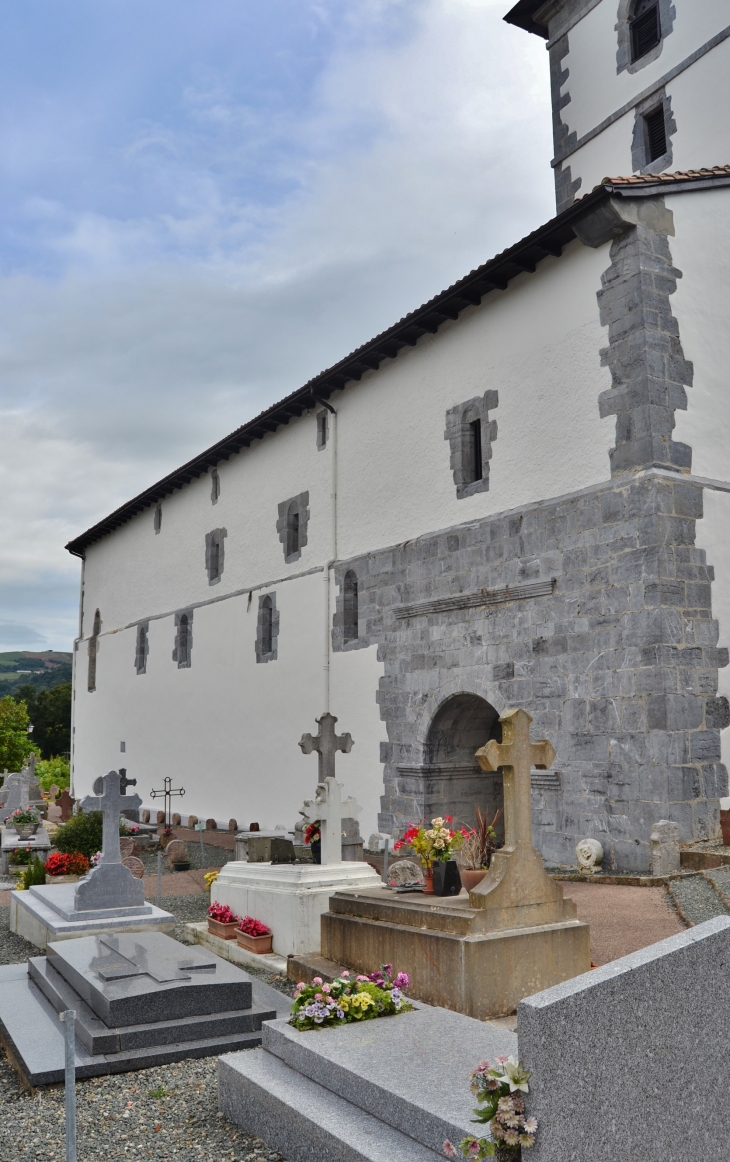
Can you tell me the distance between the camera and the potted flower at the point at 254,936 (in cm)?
790

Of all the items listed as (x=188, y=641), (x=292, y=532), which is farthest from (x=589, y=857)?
(x=188, y=641)

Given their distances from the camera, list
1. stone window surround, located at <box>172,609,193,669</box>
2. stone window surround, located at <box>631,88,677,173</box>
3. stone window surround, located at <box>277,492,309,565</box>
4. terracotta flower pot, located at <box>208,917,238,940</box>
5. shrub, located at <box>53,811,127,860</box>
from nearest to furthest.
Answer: terracotta flower pot, located at <box>208,917,238,940</box> → shrub, located at <box>53,811,127,860</box> → stone window surround, located at <box>631,88,677,173</box> → stone window surround, located at <box>277,492,309,565</box> → stone window surround, located at <box>172,609,193,669</box>

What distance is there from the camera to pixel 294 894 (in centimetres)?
777

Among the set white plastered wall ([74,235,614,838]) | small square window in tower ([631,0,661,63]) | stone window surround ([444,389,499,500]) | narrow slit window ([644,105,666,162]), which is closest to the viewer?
white plastered wall ([74,235,614,838])

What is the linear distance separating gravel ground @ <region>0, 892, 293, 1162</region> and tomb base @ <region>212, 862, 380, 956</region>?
2.57m

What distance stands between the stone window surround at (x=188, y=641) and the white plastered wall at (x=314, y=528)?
26cm

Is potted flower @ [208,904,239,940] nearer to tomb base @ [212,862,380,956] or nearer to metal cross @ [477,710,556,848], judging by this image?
tomb base @ [212,862,380,956]

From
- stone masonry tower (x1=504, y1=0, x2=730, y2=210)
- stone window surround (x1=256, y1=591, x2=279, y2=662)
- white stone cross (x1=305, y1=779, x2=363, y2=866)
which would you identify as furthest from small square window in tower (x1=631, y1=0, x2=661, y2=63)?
white stone cross (x1=305, y1=779, x2=363, y2=866)

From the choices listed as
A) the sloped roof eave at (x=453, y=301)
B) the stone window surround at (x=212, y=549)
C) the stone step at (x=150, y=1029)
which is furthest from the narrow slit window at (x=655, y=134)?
the stone step at (x=150, y=1029)

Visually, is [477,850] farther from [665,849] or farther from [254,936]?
[665,849]

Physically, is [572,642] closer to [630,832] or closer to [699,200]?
[630,832]

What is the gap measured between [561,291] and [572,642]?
4423 millimetres

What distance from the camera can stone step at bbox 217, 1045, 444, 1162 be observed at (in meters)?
3.23

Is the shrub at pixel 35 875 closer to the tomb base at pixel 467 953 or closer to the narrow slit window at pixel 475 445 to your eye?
the tomb base at pixel 467 953
